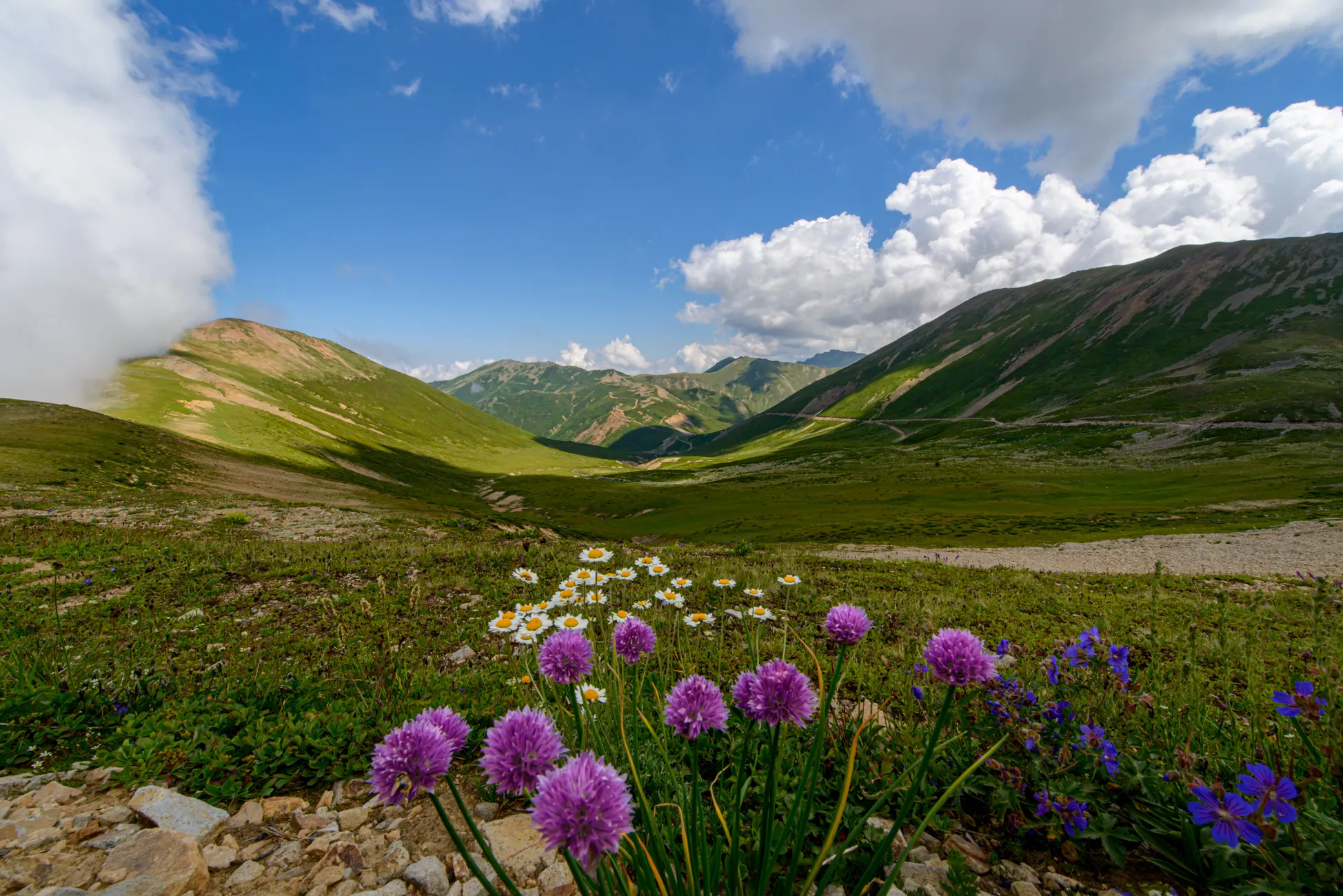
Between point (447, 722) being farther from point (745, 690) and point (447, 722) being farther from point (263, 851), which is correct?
point (263, 851)

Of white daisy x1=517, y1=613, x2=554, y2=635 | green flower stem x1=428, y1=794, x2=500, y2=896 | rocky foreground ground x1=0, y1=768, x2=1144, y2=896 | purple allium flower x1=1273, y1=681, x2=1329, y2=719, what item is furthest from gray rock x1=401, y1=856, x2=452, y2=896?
purple allium flower x1=1273, y1=681, x2=1329, y2=719

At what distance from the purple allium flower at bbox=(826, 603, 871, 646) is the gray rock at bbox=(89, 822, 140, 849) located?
15.2ft

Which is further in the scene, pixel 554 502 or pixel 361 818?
pixel 554 502

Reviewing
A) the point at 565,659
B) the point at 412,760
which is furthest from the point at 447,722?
the point at 565,659

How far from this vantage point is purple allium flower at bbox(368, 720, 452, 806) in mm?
1893

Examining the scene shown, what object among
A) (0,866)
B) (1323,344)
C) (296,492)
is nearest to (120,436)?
(296,492)

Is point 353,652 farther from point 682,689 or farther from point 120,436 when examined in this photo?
point 120,436

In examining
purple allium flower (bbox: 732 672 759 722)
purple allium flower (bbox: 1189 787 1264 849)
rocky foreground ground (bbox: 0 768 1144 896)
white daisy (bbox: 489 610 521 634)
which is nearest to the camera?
purple allium flower (bbox: 1189 787 1264 849)

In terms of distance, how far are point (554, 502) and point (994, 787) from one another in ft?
287

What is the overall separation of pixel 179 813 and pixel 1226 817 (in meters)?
6.11

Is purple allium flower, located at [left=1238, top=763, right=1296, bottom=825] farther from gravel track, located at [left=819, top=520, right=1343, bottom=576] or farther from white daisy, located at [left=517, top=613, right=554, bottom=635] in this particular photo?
gravel track, located at [left=819, top=520, right=1343, bottom=576]

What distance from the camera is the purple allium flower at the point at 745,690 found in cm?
252

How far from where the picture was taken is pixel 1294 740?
389cm

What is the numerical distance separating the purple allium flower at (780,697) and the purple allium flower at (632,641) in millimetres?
830
